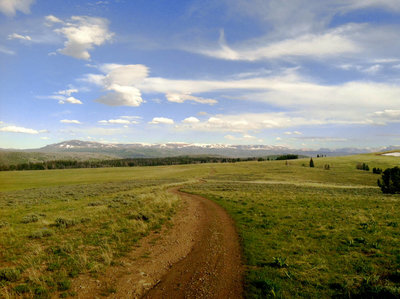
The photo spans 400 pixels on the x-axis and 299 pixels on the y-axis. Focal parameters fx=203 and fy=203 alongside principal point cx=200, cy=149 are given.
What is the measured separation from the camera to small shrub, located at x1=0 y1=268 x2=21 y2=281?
9.17 metres

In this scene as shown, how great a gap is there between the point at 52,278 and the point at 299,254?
1214cm

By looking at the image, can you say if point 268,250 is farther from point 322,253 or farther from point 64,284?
point 64,284

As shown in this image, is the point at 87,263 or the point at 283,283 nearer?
the point at 283,283

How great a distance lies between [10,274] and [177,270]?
24.8ft

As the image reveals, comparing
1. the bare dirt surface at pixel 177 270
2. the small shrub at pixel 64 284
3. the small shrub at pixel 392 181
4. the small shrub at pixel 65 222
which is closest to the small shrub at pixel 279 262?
the bare dirt surface at pixel 177 270

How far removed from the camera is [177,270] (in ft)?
32.8

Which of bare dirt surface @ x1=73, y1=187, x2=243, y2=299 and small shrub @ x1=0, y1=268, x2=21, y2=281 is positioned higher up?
small shrub @ x1=0, y1=268, x2=21, y2=281

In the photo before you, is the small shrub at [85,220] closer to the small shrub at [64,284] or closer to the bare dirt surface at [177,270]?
the bare dirt surface at [177,270]

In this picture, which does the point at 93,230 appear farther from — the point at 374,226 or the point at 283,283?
the point at 374,226

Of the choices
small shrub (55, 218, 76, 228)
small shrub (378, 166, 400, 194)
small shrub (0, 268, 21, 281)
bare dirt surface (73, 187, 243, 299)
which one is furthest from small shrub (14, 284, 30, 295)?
small shrub (378, 166, 400, 194)

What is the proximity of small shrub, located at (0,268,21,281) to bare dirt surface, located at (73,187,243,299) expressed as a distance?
2.80 m

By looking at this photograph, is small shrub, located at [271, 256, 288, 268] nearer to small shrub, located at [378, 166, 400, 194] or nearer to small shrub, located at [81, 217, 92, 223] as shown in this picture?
small shrub, located at [81, 217, 92, 223]

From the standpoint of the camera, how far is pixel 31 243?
13.7 meters

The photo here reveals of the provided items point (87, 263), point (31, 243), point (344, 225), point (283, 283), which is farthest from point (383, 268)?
point (31, 243)
